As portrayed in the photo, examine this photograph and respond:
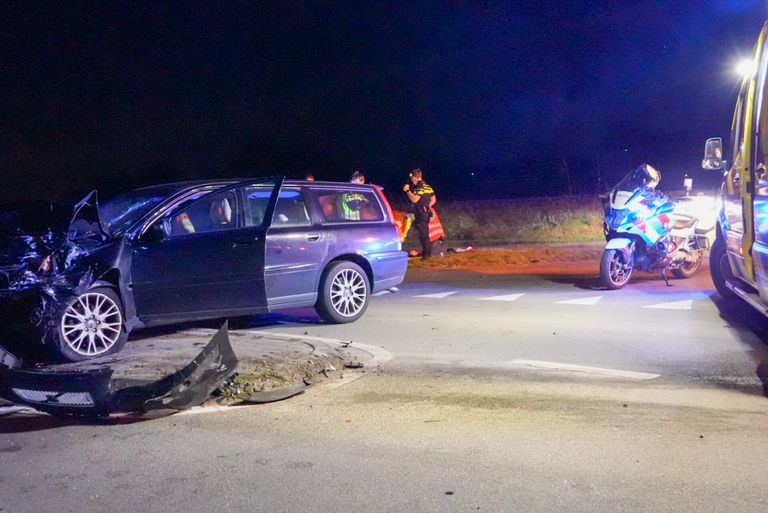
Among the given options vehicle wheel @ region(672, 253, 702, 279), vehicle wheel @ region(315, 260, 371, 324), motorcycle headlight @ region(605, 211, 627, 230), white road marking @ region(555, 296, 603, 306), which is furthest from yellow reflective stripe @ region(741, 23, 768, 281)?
vehicle wheel @ region(672, 253, 702, 279)

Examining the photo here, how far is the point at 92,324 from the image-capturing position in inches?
277

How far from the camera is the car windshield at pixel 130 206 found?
760 cm

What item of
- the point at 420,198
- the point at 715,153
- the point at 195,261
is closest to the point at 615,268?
the point at 715,153

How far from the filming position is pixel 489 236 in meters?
21.5

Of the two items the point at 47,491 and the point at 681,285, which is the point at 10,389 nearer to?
the point at 47,491

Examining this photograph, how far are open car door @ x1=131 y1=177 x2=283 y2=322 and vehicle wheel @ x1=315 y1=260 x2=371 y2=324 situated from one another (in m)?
1.00

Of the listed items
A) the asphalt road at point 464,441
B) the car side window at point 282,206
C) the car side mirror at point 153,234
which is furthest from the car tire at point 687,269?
the car side mirror at point 153,234

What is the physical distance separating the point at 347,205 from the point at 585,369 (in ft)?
12.9

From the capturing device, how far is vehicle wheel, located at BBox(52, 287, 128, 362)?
682cm

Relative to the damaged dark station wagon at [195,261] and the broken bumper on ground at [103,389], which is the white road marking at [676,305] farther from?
the broken bumper on ground at [103,389]

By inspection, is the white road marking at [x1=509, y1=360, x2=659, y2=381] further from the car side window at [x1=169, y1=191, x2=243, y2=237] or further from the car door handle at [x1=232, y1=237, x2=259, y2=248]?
the car side window at [x1=169, y1=191, x2=243, y2=237]

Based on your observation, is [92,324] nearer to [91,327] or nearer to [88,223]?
[91,327]

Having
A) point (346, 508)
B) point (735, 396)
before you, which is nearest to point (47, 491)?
point (346, 508)

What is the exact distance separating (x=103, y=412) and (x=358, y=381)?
82.8 inches
